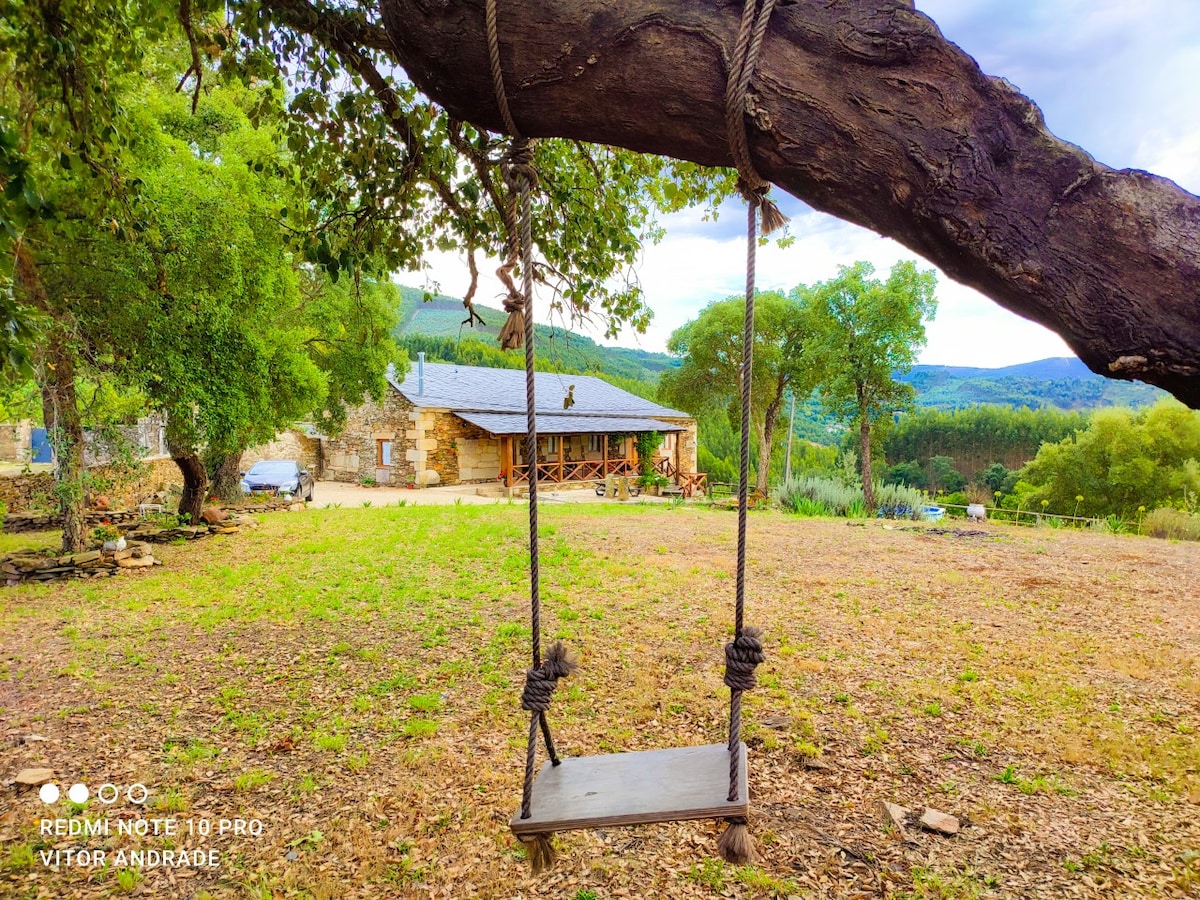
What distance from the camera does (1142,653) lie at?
4.18 m

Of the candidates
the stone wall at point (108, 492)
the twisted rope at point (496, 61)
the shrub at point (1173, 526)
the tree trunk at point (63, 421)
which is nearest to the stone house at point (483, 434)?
the stone wall at point (108, 492)

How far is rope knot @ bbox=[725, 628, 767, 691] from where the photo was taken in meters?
1.55

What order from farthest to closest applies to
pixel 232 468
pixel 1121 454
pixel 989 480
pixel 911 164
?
pixel 989 480 < pixel 1121 454 < pixel 232 468 < pixel 911 164

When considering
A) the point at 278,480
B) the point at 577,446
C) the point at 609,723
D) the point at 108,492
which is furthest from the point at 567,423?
the point at 609,723

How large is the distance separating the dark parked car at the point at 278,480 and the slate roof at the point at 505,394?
11.9ft

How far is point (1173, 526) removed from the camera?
10.2 meters

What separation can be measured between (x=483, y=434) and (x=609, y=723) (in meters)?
16.4

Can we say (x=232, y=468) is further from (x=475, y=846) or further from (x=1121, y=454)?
(x=1121, y=454)

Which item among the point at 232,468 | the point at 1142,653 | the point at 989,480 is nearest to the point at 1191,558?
the point at 1142,653

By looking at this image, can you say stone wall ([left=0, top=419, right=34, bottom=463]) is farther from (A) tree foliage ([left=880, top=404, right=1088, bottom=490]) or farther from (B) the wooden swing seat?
(A) tree foliage ([left=880, top=404, right=1088, bottom=490])

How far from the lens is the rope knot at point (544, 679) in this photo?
160 centimetres

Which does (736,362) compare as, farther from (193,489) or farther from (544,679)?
(544,679)

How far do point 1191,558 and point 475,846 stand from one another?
916 centimetres

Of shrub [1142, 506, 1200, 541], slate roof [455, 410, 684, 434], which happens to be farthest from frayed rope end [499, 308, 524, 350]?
slate roof [455, 410, 684, 434]
